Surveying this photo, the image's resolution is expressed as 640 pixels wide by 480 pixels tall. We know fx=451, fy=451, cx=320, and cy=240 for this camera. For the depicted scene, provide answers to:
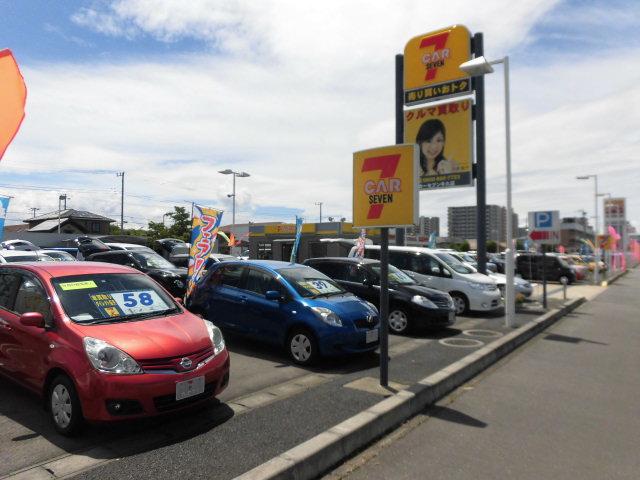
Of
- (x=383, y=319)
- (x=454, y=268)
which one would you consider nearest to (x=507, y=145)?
(x=454, y=268)

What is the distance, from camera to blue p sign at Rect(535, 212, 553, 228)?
13.4 m

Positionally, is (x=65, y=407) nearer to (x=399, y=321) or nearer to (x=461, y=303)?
(x=399, y=321)

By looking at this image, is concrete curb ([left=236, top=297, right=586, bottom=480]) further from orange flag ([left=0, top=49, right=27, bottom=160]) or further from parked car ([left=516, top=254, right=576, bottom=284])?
parked car ([left=516, top=254, right=576, bottom=284])

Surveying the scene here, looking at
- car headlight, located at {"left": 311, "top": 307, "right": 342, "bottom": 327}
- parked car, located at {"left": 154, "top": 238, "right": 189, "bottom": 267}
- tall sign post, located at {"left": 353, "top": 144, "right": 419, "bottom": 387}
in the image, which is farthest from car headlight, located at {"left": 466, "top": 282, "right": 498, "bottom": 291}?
parked car, located at {"left": 154, "top": 238, "right": 189, "bottom": 267}

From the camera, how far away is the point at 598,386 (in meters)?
6.24

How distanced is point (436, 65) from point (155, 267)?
10945 millimetres

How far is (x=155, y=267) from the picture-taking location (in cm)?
1283

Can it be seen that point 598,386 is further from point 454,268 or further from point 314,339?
point 454,268

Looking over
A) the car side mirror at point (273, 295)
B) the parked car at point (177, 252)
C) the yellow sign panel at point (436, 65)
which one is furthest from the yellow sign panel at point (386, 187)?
the parked car at point (177, 252)

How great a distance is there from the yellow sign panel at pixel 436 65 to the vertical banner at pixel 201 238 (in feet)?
28.1

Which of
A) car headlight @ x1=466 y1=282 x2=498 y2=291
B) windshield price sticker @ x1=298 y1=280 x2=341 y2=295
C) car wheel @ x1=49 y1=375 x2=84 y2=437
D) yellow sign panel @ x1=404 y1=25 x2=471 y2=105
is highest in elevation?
yellow sign panel @ x1=404 y1=25 x2=471 y2=105

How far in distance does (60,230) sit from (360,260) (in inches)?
2271

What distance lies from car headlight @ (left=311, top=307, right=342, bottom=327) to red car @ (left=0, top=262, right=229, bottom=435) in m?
1.96

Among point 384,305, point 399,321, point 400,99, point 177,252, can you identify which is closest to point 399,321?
point 399,321
